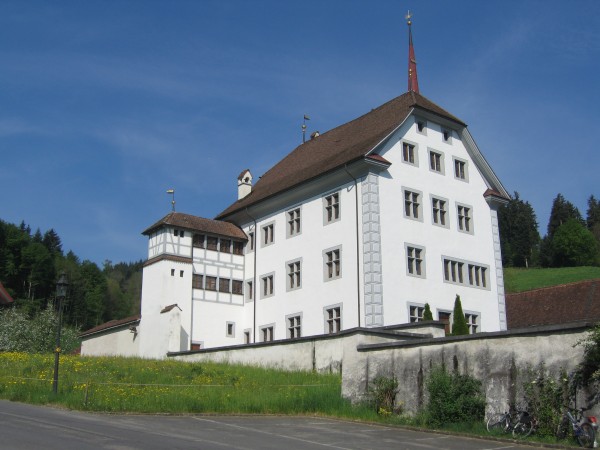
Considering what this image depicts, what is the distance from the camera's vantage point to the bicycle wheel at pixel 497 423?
15.5 m

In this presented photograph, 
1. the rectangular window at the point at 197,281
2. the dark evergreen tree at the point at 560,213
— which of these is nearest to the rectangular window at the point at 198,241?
the rectangular window at the point at 197,281

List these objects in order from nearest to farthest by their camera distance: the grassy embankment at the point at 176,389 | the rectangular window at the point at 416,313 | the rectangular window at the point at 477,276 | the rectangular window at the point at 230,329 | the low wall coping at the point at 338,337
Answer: the grassy embankment at the point at 176,389 → the low wall coping at the point at 338,337 → the rectangular window at the point at 416,313 → the rectangular window at the point at 477,276 → the rectangular window at the point at 230,329

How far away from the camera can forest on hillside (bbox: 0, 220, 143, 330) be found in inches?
3622

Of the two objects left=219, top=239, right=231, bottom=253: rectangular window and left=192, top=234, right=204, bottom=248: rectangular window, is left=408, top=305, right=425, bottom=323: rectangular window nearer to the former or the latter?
left=219, top=239, right=231, bottom=253: rectangular window

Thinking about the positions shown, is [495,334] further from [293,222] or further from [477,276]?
[293,222]

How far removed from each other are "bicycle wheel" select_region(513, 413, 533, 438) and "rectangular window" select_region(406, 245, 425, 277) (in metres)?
19.2

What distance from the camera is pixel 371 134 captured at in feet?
126

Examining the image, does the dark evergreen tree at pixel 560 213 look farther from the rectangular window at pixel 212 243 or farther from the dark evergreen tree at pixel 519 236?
Result: the rectangular window at pixel 212 243

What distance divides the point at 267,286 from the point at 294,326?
364 cm

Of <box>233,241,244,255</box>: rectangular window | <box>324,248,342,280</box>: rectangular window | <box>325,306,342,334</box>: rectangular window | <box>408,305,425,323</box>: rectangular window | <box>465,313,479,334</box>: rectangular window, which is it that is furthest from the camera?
<box>233,241,244,255</box>: rectangular window

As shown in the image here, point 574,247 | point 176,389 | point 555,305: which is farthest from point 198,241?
point 574,247

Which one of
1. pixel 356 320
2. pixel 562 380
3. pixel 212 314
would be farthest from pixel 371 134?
pixel 562 380

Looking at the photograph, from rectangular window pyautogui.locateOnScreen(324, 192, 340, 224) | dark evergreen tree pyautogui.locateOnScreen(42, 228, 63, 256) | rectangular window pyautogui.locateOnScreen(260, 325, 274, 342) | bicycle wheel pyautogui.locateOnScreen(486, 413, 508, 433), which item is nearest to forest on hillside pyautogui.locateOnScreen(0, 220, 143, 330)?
dark evergreen tree pyautogui.locateOnScreen(42, 228, 63, 256)

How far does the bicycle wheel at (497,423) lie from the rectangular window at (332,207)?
68.2 feet
